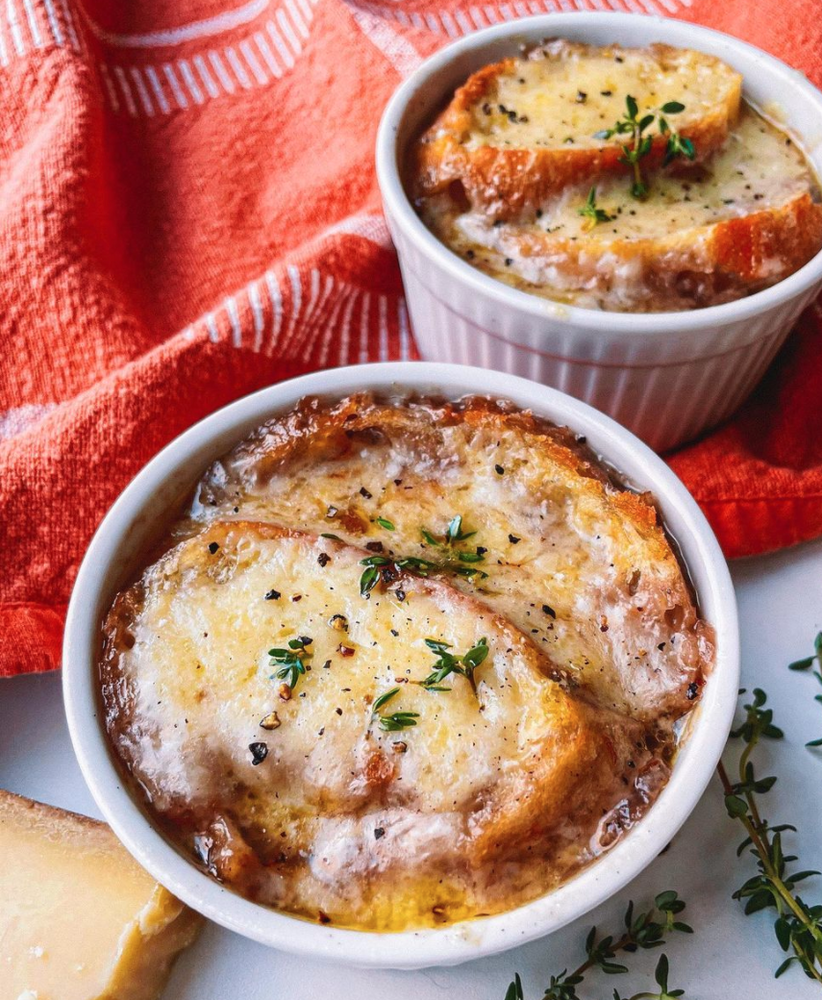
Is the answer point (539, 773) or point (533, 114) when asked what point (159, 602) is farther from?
point (533, 114)

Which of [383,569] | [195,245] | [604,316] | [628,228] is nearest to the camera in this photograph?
[383,569]

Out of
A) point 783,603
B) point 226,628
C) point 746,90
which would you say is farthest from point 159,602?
point 746,90

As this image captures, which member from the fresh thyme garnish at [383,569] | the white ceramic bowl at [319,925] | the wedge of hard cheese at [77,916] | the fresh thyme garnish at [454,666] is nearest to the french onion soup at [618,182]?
the white ceramic bowl at [319,925]

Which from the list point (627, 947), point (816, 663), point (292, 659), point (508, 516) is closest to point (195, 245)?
point (508, 516)

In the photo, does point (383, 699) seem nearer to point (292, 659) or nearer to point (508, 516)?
point (292, 659)

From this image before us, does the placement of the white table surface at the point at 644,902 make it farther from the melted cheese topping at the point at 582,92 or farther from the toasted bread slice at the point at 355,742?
the melted cheese topping at the point at 582,92

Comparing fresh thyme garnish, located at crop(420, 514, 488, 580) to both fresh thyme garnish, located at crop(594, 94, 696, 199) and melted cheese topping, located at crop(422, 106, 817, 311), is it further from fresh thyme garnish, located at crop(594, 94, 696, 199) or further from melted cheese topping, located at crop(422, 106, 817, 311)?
fresh thyme garnish, located at crop(594, 94, 696, 199)
